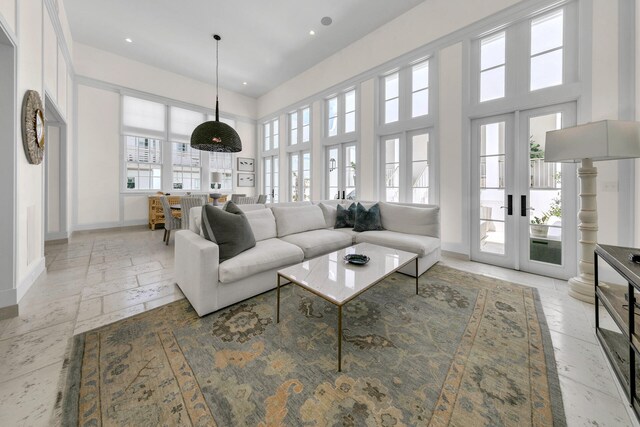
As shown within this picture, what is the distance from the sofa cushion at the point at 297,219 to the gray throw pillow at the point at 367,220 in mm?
556

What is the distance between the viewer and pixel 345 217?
398 cm

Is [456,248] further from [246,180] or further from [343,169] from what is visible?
[246,180]

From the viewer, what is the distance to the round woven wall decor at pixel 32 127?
2.35 metres

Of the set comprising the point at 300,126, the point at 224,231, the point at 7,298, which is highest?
the point at 300,126

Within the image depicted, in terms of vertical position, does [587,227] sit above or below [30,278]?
above

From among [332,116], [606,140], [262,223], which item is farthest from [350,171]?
[606,140]

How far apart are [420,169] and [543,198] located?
171cm

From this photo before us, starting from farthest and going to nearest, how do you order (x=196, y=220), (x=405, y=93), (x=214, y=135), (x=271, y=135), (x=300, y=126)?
(x=271, y=135)
(x=300, y=126)
(x=405, y=93)
(x=214, y=135)
(x=196, y=220)

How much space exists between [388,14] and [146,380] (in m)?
5.81

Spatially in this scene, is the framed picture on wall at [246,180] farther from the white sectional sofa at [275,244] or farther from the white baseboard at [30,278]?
the white baseboard at [30,278]

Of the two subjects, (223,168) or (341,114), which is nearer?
(341,114)

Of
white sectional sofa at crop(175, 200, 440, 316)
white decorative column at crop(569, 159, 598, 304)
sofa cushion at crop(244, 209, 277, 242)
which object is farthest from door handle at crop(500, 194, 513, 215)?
sofa cushion at crop(244, 209, 277, 242)

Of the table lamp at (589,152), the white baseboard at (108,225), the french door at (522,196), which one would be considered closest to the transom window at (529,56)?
the french door at (522,196)

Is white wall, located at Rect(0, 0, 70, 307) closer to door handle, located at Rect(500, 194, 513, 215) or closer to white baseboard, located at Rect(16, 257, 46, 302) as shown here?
white baseboard, located at Rect(16, 257, 46, 302)
